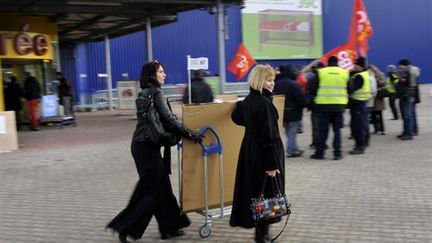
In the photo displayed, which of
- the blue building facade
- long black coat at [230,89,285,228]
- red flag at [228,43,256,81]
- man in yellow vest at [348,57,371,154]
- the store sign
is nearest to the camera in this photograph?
long black coat at [230,89,285,228]

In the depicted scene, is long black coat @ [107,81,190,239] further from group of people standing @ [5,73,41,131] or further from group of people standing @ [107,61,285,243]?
group of people standing @ [5,73,41,131]

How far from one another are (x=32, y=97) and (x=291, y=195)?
11978mm

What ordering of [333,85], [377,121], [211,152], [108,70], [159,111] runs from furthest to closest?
[108,70], [377,121], [333,85], [211,152], [159,111]

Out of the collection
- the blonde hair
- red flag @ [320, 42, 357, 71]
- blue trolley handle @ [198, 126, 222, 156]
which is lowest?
blue trolley handle @ [198, 126, 222, 156]

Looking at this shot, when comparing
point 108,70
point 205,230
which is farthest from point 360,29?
point 108,70

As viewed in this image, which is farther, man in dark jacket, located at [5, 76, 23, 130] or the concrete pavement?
man in dark jacket, located at [5, 76, 23, 130]

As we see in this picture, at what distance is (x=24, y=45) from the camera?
659 inches

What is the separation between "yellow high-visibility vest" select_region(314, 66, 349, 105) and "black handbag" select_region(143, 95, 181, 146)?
5.09 metres

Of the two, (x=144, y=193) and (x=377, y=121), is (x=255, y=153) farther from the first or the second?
(x=377, y=121)

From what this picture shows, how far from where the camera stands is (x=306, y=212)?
6176 mm

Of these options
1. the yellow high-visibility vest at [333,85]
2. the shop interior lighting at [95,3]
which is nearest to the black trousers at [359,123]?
the yellow high-visibility vest at [333,85]

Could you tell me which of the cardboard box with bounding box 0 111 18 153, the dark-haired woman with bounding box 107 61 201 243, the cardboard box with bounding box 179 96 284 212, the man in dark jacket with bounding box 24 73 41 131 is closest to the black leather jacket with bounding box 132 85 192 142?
the dark-haired woman with bounding box 107 61 201 243

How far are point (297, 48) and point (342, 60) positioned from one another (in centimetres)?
2349

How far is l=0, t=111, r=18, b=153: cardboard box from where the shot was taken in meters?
11.9
